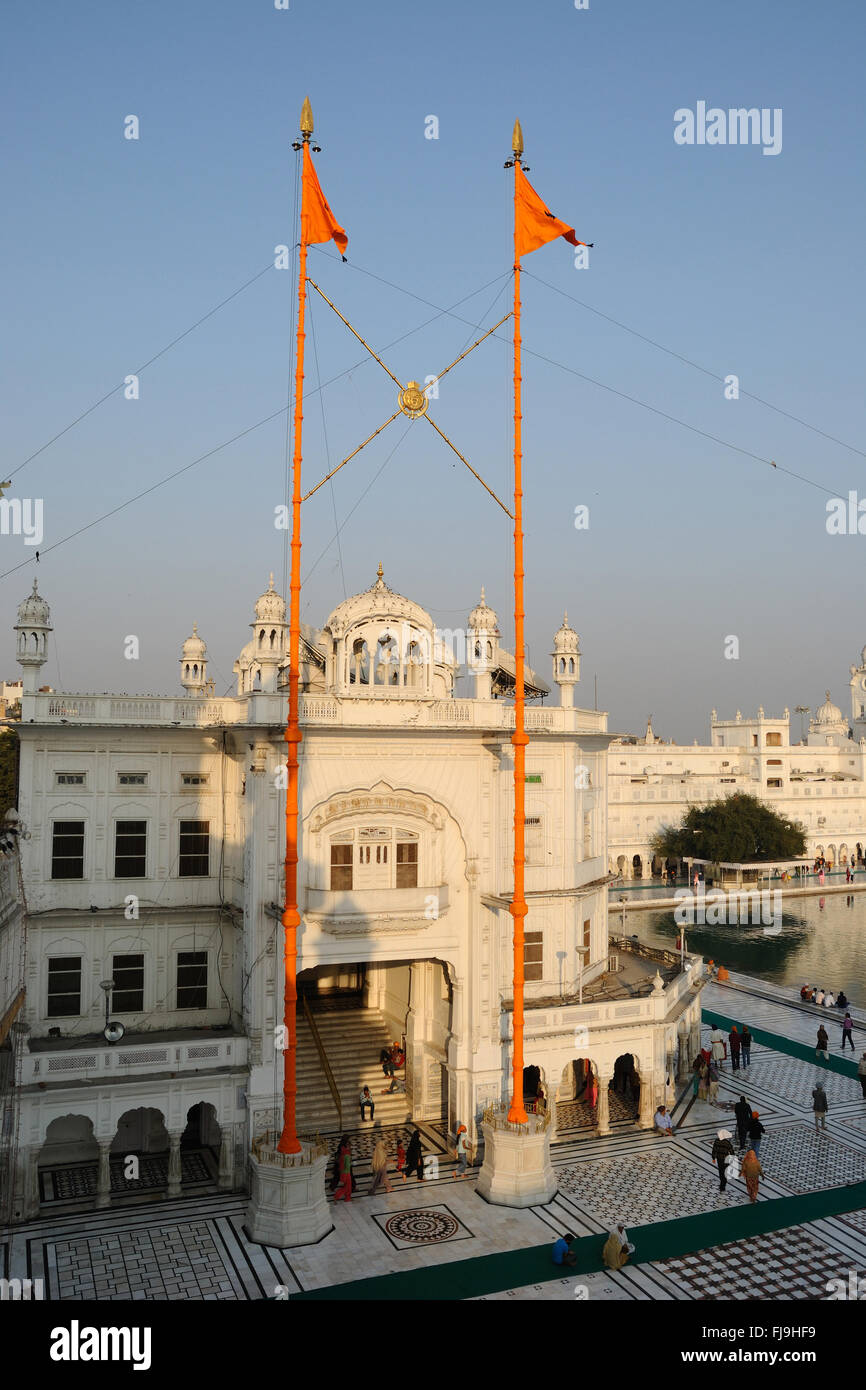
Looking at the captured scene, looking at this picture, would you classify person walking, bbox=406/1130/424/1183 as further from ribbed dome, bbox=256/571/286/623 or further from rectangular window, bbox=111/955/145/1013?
ribbed dome, bbox=256/571/286/623

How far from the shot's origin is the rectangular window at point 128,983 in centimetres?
2539

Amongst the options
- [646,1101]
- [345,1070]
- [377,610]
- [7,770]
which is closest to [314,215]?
[377,610]

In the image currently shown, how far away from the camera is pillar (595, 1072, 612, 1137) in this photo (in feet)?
84.3

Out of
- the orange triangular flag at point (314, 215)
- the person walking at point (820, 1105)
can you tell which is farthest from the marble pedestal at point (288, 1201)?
the orange triangular flag at point (314, 215)

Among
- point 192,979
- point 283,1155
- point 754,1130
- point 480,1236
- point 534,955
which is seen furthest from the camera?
point 534,955

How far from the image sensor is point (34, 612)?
25375 millimetres

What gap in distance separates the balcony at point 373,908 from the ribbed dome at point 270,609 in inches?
300

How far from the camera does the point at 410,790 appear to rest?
81.4ft

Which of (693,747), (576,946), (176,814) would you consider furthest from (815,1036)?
(693,747)

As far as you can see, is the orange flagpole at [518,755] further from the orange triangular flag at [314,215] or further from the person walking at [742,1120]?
the person walking at [742,1120]

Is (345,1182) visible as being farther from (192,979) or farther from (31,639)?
(31,639)

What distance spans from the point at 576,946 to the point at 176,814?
37.8ft

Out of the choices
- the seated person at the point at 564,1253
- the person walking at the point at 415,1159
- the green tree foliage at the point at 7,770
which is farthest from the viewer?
the green tree foliage at the point at 7,770

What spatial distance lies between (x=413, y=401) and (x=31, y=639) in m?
11.3
